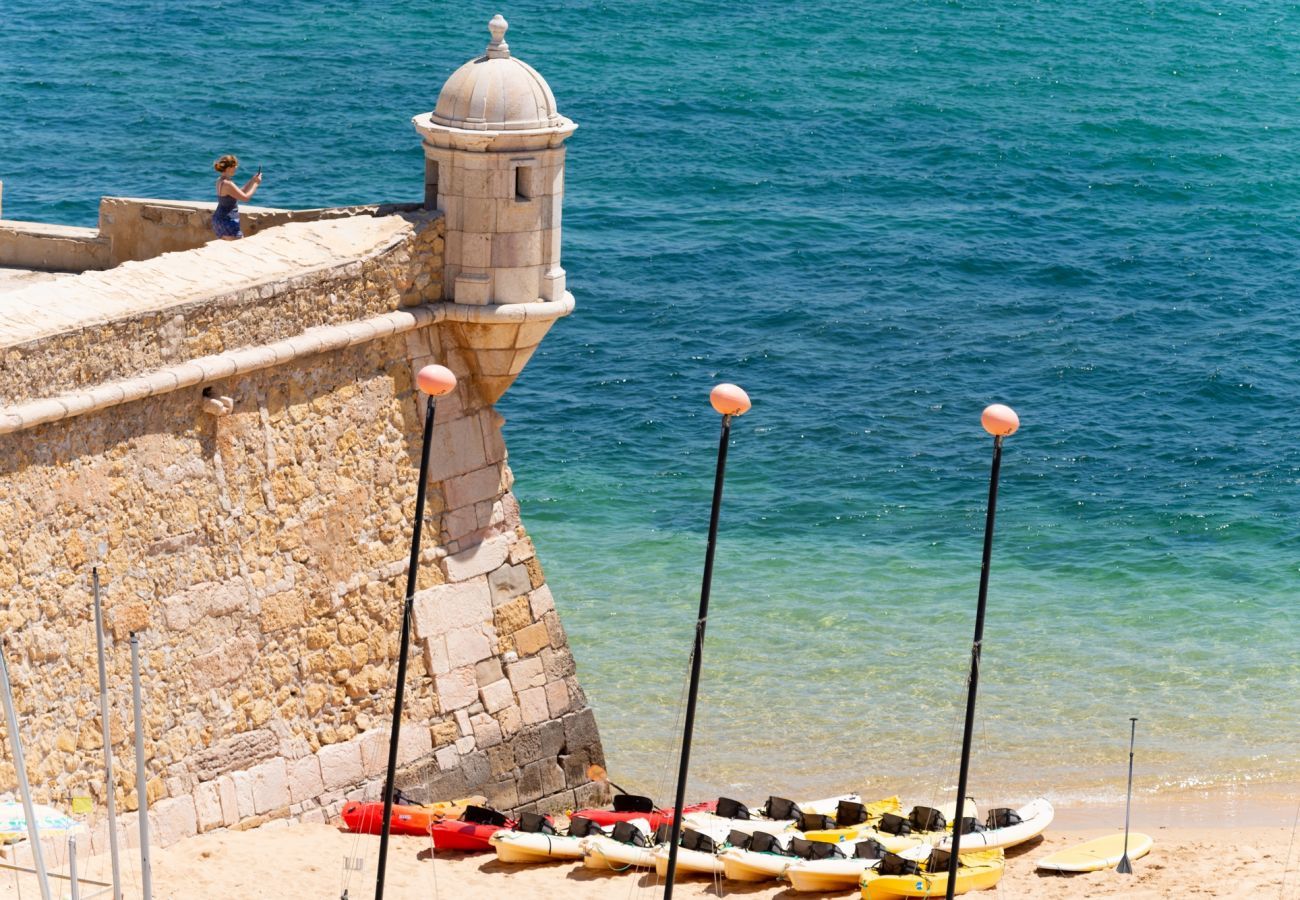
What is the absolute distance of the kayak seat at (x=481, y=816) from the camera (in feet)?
56.7

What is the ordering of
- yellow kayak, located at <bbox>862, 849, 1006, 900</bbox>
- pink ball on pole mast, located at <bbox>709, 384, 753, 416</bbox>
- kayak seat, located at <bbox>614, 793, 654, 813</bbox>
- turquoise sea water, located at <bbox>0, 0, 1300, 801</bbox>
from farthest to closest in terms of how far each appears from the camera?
1. turquoise sea water, located at <bbox>0, 0, 1300, 801</bbox>
2. kayak seat, located at <bbox>614, 793, 654, 813</bbox>
3. yellow kayak, located at <bbox>862, 849, 1006, 900</bbox>
4. pink ball on pole mast, located at <bbox>709, 384, 753, 416</bbox>

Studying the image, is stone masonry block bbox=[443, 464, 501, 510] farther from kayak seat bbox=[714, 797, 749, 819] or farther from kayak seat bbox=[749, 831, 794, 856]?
kayak seat bbox=[749, 831, 794, 856]

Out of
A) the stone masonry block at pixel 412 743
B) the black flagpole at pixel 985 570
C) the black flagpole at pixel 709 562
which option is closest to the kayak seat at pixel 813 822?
the stone masonry block at pixel 412 743

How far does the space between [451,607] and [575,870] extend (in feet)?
7.32

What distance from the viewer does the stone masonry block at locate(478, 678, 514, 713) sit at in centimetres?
1803

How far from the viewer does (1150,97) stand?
5631 centimetres

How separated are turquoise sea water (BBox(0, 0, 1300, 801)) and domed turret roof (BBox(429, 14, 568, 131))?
662 cm

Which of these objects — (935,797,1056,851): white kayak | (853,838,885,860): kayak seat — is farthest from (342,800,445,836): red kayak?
(935,797,1056,851): white kayak

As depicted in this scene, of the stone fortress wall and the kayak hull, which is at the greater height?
the stone fortress wall

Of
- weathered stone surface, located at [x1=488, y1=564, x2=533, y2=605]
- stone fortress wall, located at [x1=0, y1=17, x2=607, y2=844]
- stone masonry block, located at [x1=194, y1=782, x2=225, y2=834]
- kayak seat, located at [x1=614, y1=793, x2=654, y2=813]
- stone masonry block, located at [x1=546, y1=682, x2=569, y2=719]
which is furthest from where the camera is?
stone masonry block, located at [x1=546, y1=682, x2=569, y2=719]

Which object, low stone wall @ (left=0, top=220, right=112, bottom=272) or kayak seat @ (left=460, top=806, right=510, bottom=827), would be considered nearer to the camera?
kayak seat @ (left=460, top=806, right=510, bottom=827)

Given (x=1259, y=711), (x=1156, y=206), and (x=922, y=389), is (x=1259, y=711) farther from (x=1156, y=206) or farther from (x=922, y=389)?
(x=1156, y=206)

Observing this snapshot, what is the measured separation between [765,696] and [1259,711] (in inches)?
194

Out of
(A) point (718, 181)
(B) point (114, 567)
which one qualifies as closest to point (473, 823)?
(B) point (114, 567)
